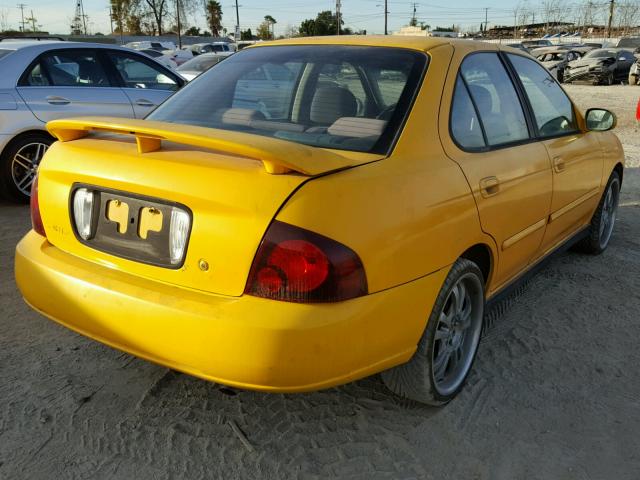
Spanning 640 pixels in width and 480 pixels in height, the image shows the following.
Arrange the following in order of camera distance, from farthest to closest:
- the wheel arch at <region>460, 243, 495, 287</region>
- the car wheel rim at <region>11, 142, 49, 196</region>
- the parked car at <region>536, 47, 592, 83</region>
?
1. the parked car at <region>536, 47, 592, 83</region>
2. the car wheel rim at <region>11, 142, 49, 196</region>
3. the wheel arch at <region>460, 243, 495, 287</region>

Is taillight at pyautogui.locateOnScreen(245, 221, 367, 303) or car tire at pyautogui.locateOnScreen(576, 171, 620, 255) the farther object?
car tire at pyautogui.locateOnScreen(576, 171, 620, 255)

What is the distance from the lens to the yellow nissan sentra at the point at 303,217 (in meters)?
1.90

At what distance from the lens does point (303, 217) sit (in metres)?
1.87

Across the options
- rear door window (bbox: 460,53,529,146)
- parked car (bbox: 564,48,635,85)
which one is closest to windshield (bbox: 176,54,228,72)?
rear door window (bbox: 460,53,529,146)

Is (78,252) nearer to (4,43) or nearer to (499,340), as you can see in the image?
(499,340)

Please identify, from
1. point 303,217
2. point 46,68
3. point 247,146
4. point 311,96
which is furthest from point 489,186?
point 46,68

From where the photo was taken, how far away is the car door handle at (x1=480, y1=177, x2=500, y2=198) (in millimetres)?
2562

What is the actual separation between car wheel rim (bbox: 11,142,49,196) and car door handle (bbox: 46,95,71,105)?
41cm

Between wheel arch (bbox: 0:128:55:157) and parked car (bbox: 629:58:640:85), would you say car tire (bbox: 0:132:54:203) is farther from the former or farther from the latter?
parked car (bbox: 629:58:640:85)

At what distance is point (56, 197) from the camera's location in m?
2.39

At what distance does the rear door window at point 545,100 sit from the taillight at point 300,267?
196 centimetres

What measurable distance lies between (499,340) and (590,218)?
1675 millimetres

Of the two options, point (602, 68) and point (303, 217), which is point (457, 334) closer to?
point (303, 217)

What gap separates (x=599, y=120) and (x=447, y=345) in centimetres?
216
